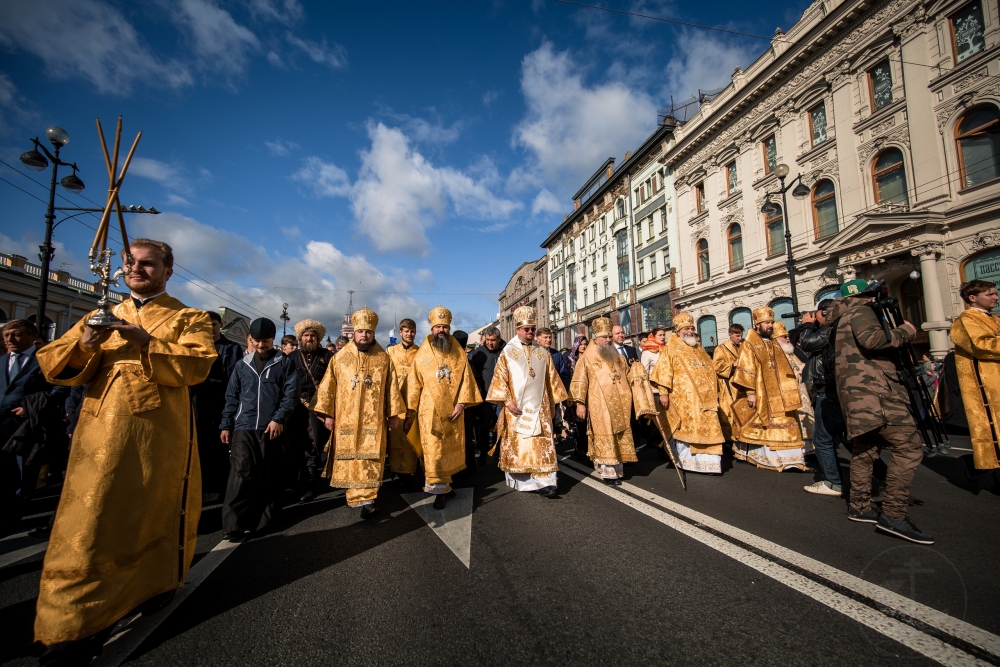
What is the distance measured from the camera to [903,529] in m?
3.10

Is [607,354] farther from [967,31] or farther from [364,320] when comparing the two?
[967,31]

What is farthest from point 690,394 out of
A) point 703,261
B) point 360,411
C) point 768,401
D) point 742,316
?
point 703,261

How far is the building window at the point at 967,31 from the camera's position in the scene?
1301 cm

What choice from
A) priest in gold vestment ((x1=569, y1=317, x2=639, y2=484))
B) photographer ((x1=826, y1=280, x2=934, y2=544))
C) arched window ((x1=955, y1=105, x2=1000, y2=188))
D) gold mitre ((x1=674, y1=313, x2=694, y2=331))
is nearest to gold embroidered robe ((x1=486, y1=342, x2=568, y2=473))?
priest in gold vestment ((x1=569, y1=317, x2=639, y2=484))

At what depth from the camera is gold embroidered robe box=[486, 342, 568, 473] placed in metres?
4.77

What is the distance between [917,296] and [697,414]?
14849 millimetres

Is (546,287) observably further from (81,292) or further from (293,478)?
(293,478)

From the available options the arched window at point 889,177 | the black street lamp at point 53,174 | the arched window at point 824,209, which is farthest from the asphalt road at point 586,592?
the arched window at point 824,209

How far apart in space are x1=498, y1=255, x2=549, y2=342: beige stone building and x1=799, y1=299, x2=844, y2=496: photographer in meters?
38.6

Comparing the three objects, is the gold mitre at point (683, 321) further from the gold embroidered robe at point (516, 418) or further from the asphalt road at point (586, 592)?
the asphalt road at point (586, 592)

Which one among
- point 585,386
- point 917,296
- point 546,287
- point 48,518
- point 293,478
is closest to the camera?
point 48,518

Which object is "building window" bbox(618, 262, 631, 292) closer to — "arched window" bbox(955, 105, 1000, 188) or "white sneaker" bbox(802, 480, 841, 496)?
"arched window" bbox(955, 105, 1000, 188)

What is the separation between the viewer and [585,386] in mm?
5527

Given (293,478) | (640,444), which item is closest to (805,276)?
(640,444)
